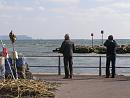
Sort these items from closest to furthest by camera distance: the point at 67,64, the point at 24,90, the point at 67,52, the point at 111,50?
the point at 24,90 → the point at 67,52 → the point at 67,64 → the point at 111,50

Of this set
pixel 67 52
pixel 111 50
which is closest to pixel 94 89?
pixel 67 52

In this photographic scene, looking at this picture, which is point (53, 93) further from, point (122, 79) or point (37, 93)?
point (122, 79)

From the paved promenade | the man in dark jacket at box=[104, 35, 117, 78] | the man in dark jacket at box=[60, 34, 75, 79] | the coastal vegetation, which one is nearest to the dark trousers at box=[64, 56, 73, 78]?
the man in dark jacket at box=[60, 34, 75, 79]

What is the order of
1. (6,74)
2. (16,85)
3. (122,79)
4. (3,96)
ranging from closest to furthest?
(3,96)
(16,85)
(6,74)
(122,79)

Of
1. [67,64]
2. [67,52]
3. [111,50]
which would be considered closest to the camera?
[67,52]

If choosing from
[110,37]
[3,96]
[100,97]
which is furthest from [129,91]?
[110,37]

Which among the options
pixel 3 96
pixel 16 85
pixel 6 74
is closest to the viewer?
pixel 3 96

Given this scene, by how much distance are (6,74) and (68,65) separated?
160 inches

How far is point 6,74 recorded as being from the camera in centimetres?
1622

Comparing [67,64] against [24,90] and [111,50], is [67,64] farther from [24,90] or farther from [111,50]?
[24,90]

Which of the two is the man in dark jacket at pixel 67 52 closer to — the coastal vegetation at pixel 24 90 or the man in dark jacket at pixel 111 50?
the man in dark jacket at pixel 111 50

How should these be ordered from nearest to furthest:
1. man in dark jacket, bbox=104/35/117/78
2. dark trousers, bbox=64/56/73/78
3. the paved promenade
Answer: the paved promenade < dark trousers, bbox=64/56/73/78 < man in dark jacket, bbox=104/35/117/78

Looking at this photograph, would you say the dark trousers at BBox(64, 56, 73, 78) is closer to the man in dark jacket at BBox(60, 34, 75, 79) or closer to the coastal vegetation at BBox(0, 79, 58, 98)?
the man in dark jacket at BBox(60, 34, 75, 79)

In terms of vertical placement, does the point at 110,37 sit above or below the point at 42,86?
above
